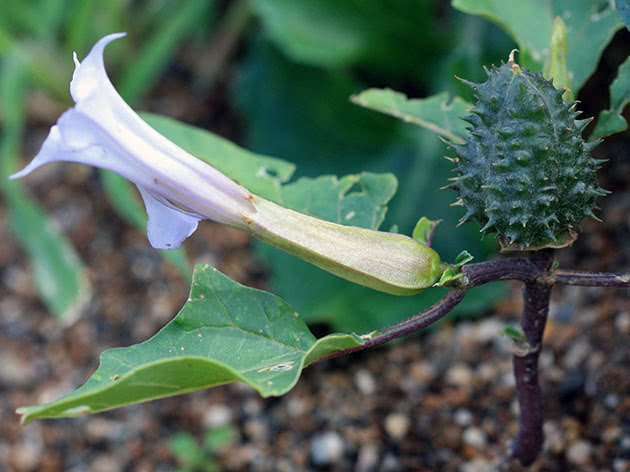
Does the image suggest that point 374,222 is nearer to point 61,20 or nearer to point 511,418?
point 511,418

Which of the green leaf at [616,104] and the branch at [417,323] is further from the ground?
the green leaf at [616,104]

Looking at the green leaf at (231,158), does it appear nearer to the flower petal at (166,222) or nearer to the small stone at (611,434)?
the flower petal at (166,222)

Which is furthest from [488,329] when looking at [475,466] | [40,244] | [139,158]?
[40,244]

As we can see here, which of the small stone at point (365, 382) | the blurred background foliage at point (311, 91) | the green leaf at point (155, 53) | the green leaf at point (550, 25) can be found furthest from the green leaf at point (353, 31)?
the small stone at point (365, 382)

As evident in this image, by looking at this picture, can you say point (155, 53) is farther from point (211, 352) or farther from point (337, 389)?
point (211, 352)

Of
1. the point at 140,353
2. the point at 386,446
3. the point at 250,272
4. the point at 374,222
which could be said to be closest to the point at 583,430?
the point at 386,446
